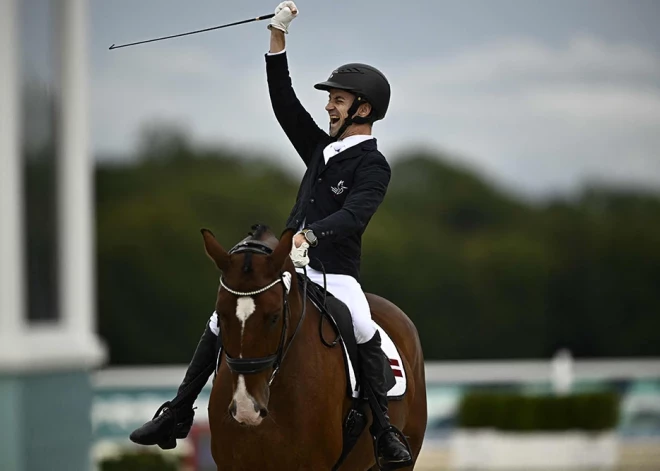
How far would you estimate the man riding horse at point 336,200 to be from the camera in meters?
5.63

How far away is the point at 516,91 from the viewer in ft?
145

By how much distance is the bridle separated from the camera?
15.8ft

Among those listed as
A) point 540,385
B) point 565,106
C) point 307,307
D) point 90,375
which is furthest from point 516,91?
point 307,307

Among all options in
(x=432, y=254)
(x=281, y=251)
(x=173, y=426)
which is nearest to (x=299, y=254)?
(x=281, y=251)

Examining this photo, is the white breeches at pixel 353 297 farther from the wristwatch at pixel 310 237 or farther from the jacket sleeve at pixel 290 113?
the jacket sleeve at pixel 290 113

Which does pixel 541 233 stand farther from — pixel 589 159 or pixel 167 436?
pixel 167 436

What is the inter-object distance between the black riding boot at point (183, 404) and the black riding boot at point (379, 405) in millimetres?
676

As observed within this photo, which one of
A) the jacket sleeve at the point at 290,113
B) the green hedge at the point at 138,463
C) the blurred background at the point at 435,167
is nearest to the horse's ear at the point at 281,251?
the jacket sleeve at the point at 290,113

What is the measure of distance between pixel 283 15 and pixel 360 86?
0.48 m

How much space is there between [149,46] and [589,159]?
48.6ft

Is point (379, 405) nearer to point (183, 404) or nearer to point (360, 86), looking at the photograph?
point (183, 404)

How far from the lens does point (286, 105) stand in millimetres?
6277

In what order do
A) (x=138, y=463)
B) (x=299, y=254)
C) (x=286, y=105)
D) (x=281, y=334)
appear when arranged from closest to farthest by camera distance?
(x=281, y=334)
(x=299, y=254)
(x=286, y=105)
(x=138, y=463)

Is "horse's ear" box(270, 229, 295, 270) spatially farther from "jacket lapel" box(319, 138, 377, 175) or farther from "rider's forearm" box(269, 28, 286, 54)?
"rider's forearm" box(269, 28, 286, 54)
